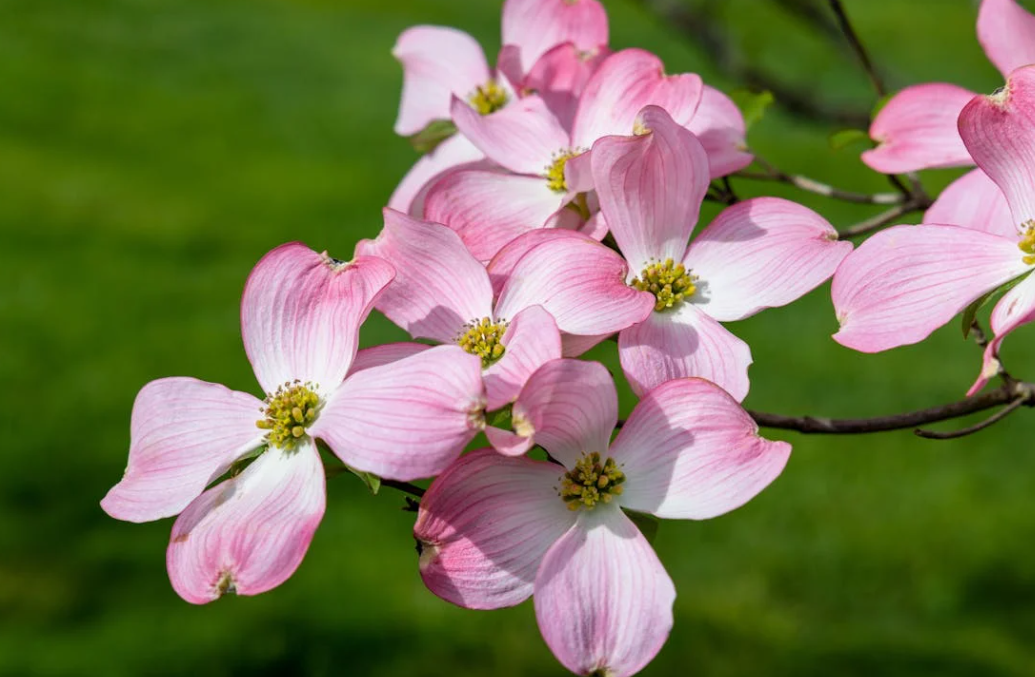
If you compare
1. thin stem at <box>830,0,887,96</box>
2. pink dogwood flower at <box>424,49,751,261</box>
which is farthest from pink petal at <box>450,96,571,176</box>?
thin stem at <box>830,0,887,96</box>

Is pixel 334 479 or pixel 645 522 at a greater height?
pixel 645 522

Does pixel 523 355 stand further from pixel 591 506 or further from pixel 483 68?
pixel 483 68

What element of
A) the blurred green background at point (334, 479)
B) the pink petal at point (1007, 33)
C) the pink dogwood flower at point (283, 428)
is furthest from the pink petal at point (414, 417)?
the blurred green background at point (334, 479)

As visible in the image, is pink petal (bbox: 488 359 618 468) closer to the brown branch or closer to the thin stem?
the brown branch

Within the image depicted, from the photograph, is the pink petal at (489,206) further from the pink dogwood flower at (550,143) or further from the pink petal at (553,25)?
the pink petal at (553,25)

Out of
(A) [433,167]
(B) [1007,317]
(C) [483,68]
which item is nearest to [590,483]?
(B) [1007,317]

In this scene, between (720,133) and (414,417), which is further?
(720,133)

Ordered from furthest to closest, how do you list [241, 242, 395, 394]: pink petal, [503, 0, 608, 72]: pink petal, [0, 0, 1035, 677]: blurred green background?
[0, 0, 1035, 677]: blurred green background < [503, 0, 608, 72]: pink petal < [241, 242, 395, 394]: pink petal

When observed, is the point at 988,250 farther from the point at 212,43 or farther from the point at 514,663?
the point at 212,43
